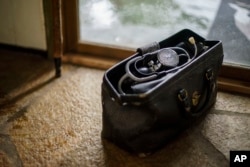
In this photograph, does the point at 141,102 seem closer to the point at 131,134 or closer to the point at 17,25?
the point at 131,134

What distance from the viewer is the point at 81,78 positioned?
1425mm

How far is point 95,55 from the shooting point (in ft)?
5.00

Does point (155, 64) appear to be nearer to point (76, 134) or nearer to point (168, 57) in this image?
point (168, 57)

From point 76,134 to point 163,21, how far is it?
66cm

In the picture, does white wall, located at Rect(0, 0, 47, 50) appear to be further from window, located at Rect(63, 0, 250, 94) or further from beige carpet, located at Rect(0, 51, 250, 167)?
beige carpet, located at Rect(0, 51, 250, 167)

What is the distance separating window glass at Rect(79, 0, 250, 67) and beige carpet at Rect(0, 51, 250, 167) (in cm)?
25

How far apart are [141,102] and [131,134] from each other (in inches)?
5.0

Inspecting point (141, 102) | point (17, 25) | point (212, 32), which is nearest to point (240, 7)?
point (212, 32)

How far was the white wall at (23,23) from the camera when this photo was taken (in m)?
1.43

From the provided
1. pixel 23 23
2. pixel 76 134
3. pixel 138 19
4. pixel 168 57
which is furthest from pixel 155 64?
pixel 23 23

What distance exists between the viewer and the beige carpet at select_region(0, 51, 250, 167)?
102cm

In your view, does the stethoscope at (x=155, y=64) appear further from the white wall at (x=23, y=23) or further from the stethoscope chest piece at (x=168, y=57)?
the white wall at (x=23, y=23)

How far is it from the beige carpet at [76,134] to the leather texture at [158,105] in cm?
5

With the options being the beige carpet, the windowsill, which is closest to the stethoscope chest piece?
the beige carpet
